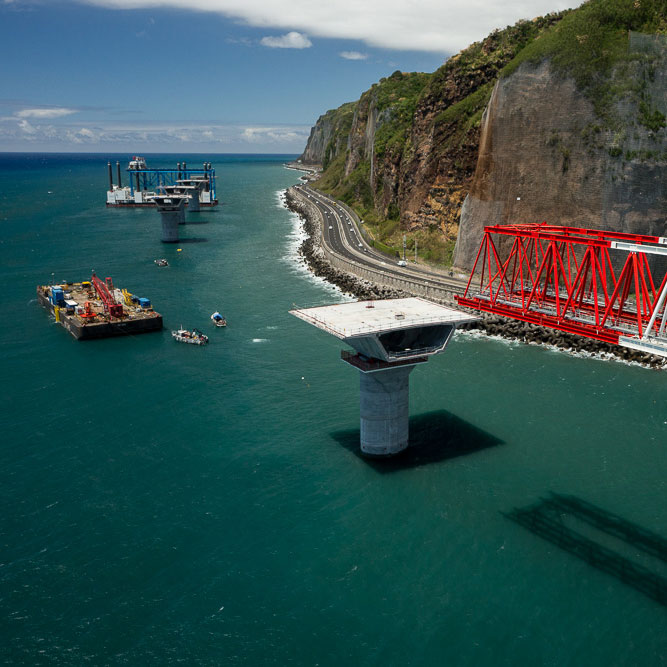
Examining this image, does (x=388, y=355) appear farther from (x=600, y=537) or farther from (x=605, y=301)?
(x=600, y=537)

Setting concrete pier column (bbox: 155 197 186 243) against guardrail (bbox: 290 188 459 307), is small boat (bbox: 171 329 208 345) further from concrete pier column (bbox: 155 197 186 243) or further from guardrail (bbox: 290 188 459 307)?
concrete pier column (bbox: 155 197 186 243)

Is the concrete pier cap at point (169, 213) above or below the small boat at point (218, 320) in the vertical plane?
above

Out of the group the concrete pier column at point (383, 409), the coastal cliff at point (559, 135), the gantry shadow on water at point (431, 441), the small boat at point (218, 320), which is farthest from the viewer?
the small boat at point (218, 320)

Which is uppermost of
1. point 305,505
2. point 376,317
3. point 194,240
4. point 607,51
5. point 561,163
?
point 607,51

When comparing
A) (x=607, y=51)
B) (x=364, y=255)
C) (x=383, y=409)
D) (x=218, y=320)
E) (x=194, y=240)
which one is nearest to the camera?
(x=383, y=409)

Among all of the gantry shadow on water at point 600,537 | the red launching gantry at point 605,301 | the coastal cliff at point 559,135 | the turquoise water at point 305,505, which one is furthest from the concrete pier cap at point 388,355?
the coastal cliff at point 559,135

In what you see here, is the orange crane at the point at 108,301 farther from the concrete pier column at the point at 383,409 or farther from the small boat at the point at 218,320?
the concrete pier column at the point at 383,409

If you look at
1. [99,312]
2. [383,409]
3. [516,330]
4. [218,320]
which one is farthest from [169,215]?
[383,409]
